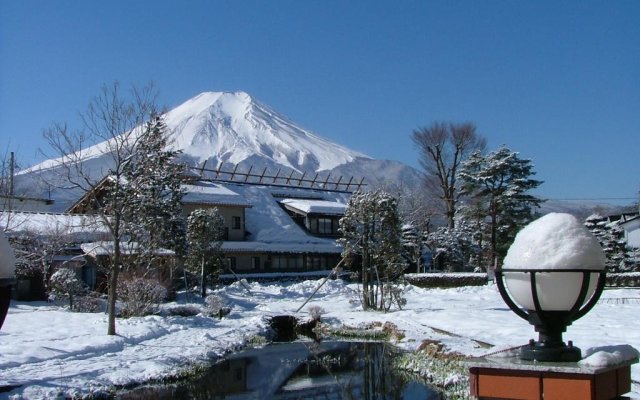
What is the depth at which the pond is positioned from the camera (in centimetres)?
1168

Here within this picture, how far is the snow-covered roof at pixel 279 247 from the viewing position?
35.5m

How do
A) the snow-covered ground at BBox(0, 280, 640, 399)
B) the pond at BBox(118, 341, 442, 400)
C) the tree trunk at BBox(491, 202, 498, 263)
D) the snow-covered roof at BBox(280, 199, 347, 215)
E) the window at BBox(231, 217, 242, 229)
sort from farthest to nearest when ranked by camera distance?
the snow-covered roof at BBox(280, 199, 347, 215), the window at BBox(231, 217, 242, 229), the tree trunk at BBox(491, 202, 498, 263), the snow-covered ground at BBox(0, 280, 640, 399), the pond at BBox(118, 341, 442, 400)

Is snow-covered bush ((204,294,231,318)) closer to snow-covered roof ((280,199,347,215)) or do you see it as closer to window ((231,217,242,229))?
window ((231,217,242,229))

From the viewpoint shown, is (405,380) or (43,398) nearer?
(43,398)

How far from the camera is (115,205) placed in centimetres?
1620

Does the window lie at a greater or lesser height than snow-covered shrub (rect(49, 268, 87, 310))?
greater

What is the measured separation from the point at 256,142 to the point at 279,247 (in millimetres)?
81060

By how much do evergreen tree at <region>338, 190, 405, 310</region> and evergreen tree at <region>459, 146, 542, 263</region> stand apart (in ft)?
49.2

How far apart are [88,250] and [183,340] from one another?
1055 centimetres

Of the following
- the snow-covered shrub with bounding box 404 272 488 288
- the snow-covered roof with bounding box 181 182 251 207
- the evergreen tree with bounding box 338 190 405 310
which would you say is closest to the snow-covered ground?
the evergreen tree with bounding box 338 190 405 310

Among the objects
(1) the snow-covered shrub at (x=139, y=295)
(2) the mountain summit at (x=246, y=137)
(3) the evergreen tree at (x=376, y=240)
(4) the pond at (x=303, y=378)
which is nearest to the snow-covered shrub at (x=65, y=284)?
(1) the snow-covered shrub at (x=139, y=295)

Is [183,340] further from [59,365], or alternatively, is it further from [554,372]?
[554,372]

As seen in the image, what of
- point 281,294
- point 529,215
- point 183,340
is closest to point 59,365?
point 183,340

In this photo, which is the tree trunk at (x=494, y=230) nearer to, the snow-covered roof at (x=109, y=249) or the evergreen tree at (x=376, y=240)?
the evergreen tree at (x=376, y=240)
